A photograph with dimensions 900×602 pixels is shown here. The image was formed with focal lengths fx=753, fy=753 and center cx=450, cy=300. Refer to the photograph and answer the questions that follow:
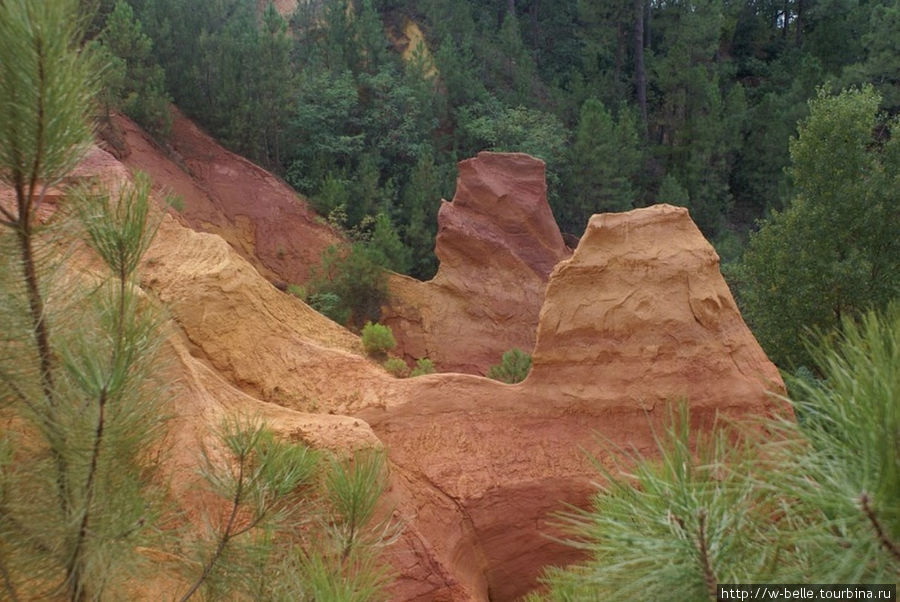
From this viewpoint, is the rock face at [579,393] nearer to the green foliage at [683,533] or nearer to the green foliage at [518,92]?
the green foliage at [683,533]

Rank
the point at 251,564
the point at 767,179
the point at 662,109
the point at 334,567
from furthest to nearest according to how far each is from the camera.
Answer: the point at 662,109 → the point at 767,179 → the point at 334,567 → the point at 251,564

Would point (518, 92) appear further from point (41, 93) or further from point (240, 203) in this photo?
point (41, 93)

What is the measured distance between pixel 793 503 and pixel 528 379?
22.4 feet

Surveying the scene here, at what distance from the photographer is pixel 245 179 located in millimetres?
16875

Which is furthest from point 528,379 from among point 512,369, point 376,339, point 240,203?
point 240,203

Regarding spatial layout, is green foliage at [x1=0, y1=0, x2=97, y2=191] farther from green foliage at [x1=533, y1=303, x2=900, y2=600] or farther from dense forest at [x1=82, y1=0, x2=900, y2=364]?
dense forest at [x1=82, y1=0, x2=900, y2=364]

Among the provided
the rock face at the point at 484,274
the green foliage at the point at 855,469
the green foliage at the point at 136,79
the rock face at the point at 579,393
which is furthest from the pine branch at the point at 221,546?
the green foliage at the point at 136,79

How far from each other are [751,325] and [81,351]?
14.8 meters

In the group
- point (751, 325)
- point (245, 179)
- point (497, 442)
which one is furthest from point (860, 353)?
point (245, 179)

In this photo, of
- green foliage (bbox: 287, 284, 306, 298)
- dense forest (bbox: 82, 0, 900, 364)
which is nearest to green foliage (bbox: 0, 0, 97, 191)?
dense forest (bbox: 82, 0, 900, 364)

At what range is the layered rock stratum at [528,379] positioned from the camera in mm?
7781

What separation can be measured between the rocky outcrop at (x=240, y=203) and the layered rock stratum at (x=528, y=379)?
6953mm

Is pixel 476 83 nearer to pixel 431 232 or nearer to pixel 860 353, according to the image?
pixel 431 232

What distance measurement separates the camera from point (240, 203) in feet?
53.6
